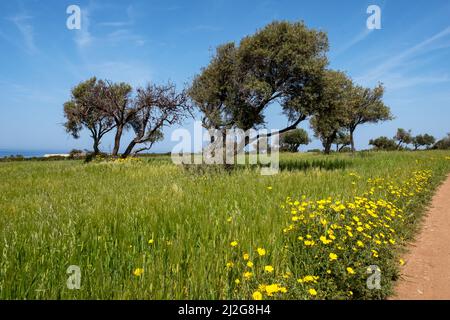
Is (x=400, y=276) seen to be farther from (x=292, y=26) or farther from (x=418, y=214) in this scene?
(x=292, y=26)

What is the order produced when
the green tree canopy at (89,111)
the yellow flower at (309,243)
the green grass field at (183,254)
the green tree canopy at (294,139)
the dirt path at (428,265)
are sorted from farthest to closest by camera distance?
the green tree canopy at (294,139), the green tree canopy at (89,111), the yellow flower at (309,243), the dirt path at (428,265), the green grass field at (183,254)

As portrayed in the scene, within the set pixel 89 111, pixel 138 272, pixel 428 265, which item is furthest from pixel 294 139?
pixel 138 272

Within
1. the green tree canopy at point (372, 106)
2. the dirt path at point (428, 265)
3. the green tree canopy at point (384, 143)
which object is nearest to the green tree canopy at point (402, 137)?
the green tree canopy at point (384, 143)

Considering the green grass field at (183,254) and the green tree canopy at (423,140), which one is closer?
the green grass field at (183,254)

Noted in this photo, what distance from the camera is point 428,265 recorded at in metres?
5.32

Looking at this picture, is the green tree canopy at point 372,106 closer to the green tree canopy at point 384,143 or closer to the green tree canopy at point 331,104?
the green tree canopy at point 331,104

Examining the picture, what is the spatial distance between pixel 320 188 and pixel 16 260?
8.26 metres

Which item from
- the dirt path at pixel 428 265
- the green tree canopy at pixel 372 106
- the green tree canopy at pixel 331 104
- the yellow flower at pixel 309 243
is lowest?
the dirt path at pixel 428 265

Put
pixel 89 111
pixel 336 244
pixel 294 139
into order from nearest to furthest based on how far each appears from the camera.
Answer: pixel 336 244 → pixel 89 111 → pixel 294 139

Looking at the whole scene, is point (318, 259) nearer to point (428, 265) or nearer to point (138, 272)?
point (428, 265)

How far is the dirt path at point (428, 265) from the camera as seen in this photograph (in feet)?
14.3

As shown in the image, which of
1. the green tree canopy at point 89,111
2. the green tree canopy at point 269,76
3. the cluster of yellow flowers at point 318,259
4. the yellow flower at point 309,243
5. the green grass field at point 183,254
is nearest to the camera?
the green grass field at point 183,254

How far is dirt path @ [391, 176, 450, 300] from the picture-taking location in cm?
436
